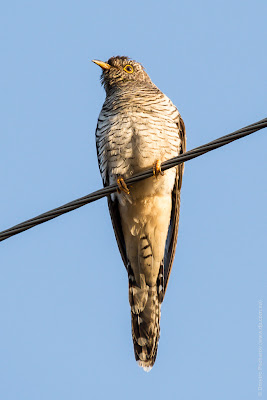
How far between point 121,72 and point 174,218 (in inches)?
71.1

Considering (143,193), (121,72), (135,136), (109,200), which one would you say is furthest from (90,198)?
(121,72)

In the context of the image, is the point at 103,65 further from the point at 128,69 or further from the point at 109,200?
the point at 109,200

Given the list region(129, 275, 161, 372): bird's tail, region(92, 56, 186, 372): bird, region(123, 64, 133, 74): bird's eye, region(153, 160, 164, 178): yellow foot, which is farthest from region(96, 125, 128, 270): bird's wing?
region(123, 64, 133, 74): bird's eye

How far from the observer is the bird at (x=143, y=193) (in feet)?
18.7

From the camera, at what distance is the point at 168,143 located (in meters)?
5.75

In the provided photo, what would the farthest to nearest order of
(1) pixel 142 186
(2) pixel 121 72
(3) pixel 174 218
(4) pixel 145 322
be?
1. (2) pixel 121 72
2. (3) pixel 174 218
3. (4) pixel 145 322
4. (1) pixel 142 186

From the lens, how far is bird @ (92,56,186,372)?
5.69 metres

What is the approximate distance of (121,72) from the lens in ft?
22.8

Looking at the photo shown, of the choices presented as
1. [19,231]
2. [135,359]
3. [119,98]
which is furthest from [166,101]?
[19,231]

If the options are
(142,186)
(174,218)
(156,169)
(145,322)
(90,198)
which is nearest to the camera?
(90,198)

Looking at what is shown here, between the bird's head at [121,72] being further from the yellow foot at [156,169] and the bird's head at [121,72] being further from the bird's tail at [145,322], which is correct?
the bird's tail at [145,322]

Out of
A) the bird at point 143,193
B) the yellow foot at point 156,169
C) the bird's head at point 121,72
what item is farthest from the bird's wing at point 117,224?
the bird's head at point 121,72

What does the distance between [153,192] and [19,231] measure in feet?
7.55

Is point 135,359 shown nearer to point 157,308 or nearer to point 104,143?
point 157,308
